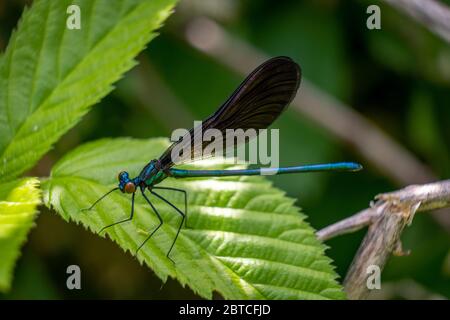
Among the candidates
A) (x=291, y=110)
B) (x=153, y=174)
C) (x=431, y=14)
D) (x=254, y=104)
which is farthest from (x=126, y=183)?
(x=291, y=110)

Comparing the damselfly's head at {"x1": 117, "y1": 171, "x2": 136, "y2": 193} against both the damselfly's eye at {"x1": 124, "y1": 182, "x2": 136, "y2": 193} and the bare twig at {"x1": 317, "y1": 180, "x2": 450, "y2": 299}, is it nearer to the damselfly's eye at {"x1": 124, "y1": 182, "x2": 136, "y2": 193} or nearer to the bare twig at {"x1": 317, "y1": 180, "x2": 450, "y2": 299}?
the damselfly's eye at {"x1": 124, "y1": 182, "x2": 136, "y2": 193}

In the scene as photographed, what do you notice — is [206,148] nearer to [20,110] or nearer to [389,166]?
[20,110]

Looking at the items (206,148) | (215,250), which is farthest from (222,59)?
(215,250)

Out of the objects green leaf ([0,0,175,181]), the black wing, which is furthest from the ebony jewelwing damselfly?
green leaf ([0,0,175,181])

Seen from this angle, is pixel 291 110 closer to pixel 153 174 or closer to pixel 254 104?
pixel 254 104

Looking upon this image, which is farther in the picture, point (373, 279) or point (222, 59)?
point (222, 59)

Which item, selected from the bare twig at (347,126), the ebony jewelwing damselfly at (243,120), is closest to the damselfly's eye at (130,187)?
the ebony jewelwing damselfly at (243,120)

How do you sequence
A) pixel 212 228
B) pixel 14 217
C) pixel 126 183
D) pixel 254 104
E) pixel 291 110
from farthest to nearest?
pixel 291 110 < pixel 254 104 < pixel 126 183 < pixel 212 228 < pixel 14 217
